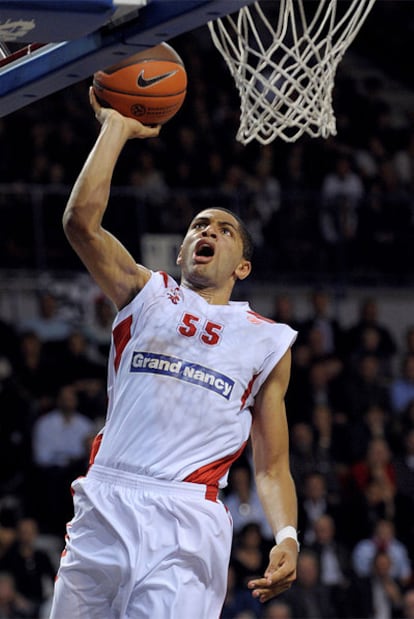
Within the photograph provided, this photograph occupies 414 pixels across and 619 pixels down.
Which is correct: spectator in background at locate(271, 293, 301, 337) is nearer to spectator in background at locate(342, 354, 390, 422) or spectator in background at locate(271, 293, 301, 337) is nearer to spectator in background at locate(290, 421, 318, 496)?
spectator in background at locate(342, 354, 390, 422)

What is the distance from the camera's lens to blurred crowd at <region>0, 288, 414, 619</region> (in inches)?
402

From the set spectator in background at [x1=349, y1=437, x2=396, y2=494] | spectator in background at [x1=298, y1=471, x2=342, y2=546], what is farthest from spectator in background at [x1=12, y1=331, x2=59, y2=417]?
spectator in background at [x1=349, y1=437, x2=396, y2=494]

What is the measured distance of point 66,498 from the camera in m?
10.5

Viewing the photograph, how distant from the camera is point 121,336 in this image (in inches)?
195

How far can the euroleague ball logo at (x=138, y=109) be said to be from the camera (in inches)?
193

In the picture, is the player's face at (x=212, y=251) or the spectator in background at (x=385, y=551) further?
the spectator in background at (x=385, y=551)

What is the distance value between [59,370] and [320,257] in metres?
3.57

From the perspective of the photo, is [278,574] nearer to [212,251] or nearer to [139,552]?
[139,552]

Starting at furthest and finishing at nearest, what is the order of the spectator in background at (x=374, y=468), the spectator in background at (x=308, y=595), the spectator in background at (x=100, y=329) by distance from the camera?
1. the spectator in background at (x=100, y=329)
2. the spectator in background at (x=374, y=468)
3. the spectator in background at (x=308, y=595)

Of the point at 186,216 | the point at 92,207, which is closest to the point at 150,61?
the point at 92,207

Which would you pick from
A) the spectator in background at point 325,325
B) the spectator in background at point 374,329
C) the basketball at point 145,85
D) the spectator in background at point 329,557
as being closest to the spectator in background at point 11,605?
the spectator in background at point 329,557

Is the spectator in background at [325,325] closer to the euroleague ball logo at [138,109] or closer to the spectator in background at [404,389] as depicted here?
the spectator in background at [404,389]

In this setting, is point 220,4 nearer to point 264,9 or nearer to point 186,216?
point 264,9

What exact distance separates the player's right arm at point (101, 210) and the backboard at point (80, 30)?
26cm
